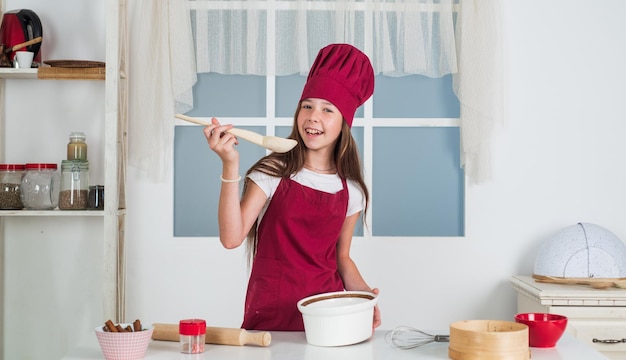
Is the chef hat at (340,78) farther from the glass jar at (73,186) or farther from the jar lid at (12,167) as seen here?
the jar lid at (12,167)

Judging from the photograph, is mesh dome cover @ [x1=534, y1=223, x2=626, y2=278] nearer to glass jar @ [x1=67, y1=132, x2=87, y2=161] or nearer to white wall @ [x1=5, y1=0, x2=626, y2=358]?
white wall @ [x1=5, y1=0, x2=626, y2=358]

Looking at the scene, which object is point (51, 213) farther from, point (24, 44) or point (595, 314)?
point (595, 314)

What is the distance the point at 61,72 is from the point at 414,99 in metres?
1.51

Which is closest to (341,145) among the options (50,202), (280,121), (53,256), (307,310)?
(307,310)

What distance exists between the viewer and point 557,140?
11.8ft

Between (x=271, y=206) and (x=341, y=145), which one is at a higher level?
(x=341, y=145)

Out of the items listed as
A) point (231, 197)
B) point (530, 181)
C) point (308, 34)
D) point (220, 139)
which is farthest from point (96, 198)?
point (530, 181)

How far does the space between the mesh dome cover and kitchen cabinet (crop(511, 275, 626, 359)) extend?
0.17 metres

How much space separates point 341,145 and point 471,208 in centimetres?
140

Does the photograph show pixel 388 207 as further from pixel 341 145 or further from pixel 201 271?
pixel 341 145

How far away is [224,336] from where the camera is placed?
6.00ft

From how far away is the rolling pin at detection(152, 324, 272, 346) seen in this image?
1.81 metres

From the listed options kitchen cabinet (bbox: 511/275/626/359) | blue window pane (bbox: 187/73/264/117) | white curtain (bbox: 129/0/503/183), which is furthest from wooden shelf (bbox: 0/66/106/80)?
kitchen cabinet (bbox: 511/275/626/359)

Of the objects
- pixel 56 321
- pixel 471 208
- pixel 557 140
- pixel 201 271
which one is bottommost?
pixel 56 321
